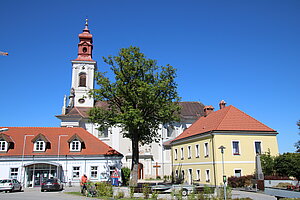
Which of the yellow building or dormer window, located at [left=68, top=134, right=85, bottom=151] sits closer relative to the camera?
the yellow building

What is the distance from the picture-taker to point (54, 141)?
3538 cm

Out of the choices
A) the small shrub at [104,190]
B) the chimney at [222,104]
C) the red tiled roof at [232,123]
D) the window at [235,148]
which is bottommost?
the small shrub at [104,190]

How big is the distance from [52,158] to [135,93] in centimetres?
1387

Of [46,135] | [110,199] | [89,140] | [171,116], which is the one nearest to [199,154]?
[171,116]

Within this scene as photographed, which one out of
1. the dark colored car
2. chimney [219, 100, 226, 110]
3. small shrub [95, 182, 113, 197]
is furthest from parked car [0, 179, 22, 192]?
chimney [219, 100, 226, 110]

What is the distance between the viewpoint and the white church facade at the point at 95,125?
160 ft

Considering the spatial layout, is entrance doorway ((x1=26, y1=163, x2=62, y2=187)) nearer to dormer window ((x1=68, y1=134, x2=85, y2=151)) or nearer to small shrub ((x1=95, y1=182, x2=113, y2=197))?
dormer window ((x1=68, y1=134, x2=85, y2=151))

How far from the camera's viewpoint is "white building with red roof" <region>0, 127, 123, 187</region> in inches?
1270

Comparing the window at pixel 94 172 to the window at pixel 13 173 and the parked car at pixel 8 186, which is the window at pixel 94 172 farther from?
the parked car at pixel 8 186

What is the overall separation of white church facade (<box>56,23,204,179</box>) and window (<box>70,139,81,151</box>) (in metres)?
11.8

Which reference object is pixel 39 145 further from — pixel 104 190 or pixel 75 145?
pixel 104 190

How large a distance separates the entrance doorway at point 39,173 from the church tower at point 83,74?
66.8ft

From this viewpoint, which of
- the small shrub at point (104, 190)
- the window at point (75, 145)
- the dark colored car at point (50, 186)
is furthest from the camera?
the window at point (75, 145)

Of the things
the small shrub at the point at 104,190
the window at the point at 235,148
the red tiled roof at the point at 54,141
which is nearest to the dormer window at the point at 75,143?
the red tiled roof at the point at 54,141
